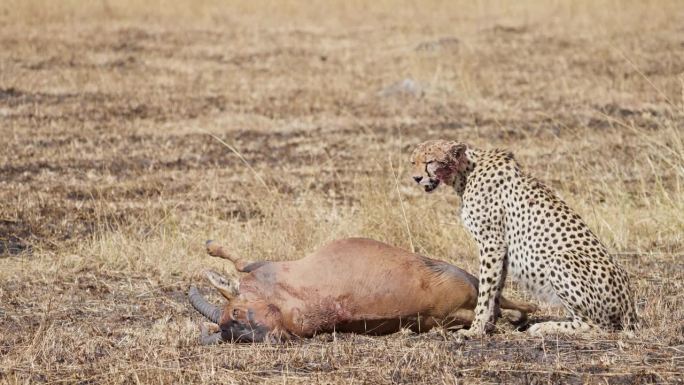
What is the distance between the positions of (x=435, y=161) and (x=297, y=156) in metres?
5.72

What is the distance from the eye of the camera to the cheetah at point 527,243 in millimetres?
5680

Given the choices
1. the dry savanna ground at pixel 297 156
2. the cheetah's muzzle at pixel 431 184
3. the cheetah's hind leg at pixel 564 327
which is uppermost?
the cheetah's muzzle at pixel 431 184

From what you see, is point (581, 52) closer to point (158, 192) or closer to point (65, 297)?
point (158, 192)

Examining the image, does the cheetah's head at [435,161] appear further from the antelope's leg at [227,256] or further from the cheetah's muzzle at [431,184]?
the antelope's leg at [227,256]

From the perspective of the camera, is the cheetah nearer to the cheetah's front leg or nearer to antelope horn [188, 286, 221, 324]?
the cheetah's front leg

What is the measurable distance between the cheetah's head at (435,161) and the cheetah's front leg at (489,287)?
45cm

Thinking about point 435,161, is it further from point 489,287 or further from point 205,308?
point 205,308

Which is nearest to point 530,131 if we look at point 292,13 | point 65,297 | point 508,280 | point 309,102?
point 309,102

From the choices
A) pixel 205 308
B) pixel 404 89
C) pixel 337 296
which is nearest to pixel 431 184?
pixel 337 296

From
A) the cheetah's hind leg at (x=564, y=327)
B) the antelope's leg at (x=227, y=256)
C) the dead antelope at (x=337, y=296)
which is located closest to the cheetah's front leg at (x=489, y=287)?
the dead antelope at (x=337, y=296)

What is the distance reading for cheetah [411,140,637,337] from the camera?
5680 millimetres

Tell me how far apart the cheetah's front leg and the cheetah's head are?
0.45 meters

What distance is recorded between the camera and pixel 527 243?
591cm

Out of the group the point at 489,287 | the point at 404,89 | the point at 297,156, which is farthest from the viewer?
the point at 404,89
